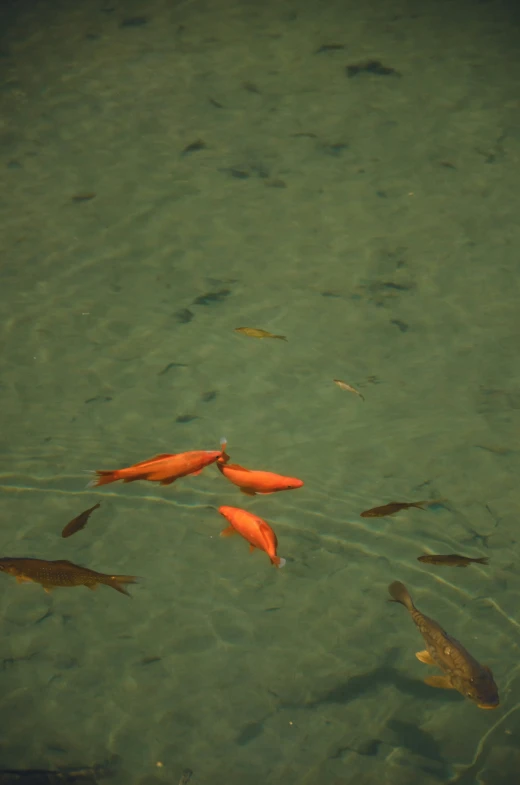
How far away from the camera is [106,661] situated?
3.16 meters

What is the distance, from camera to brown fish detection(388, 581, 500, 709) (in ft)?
9.03

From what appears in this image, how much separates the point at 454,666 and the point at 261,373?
195 centimetres

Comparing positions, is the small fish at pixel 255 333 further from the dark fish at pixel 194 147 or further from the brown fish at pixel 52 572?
the brown fish at pixel 52 572

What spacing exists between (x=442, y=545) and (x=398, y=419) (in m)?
0.78

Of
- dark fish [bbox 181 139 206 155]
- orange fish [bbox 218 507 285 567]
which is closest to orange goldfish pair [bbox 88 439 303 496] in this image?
orange fish [bbox 218 507 285 567]

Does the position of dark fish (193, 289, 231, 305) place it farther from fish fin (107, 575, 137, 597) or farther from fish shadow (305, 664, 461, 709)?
fish shadow (305, 664, 461, 709)

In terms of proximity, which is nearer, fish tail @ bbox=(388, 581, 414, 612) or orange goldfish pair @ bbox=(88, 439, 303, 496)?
orange goldfish pair @ bbox=(88, 439, 303, 496)

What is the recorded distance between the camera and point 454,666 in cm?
282

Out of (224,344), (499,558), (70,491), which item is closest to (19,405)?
(70,491)

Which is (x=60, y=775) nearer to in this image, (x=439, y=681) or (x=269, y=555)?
(x=269, y=555)

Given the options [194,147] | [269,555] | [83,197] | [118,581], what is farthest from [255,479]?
[194,147]

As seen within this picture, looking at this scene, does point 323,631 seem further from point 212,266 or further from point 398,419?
point 212,266

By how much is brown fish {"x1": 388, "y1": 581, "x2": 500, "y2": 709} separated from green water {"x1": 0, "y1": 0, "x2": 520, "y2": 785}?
224mm

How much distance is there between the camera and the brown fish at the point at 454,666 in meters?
2.75
